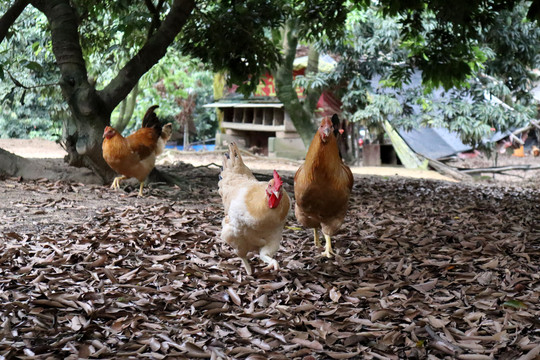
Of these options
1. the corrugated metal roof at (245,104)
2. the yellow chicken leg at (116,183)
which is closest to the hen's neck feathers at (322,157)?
the yellow chicken leg at (116,183)

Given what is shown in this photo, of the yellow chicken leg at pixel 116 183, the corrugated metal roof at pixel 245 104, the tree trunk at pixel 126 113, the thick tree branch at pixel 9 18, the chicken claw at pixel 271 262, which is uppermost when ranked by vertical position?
the corrugated metal roof at pixel 245 104

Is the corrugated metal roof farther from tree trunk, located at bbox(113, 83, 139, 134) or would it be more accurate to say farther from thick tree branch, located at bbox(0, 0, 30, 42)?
thick tree branch, located at bbox(0, 0, 30, 42)

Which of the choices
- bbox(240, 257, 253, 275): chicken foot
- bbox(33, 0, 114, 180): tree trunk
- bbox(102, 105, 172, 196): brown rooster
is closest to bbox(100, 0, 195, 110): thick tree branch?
bbox(33, 0, 114, 180): tree trunk

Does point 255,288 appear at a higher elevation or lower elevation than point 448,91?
lower

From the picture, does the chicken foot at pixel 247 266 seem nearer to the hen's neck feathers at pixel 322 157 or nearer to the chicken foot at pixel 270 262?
the chicken foot at pixel 270 262

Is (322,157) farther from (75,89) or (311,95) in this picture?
(311,95)

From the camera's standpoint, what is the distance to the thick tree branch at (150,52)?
6.39 m

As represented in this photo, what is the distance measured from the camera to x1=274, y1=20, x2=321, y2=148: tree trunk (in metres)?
13.7

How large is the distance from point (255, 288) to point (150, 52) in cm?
411

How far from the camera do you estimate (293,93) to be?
14.2m

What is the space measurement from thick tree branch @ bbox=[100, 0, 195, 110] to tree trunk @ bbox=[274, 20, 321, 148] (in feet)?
23.1

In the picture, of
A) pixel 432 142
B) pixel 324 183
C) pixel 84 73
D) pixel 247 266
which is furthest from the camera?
pixel 432 142

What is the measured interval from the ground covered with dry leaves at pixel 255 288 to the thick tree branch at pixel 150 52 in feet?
5.39

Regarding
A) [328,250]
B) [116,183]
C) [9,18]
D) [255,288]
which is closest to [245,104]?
[116,183]
